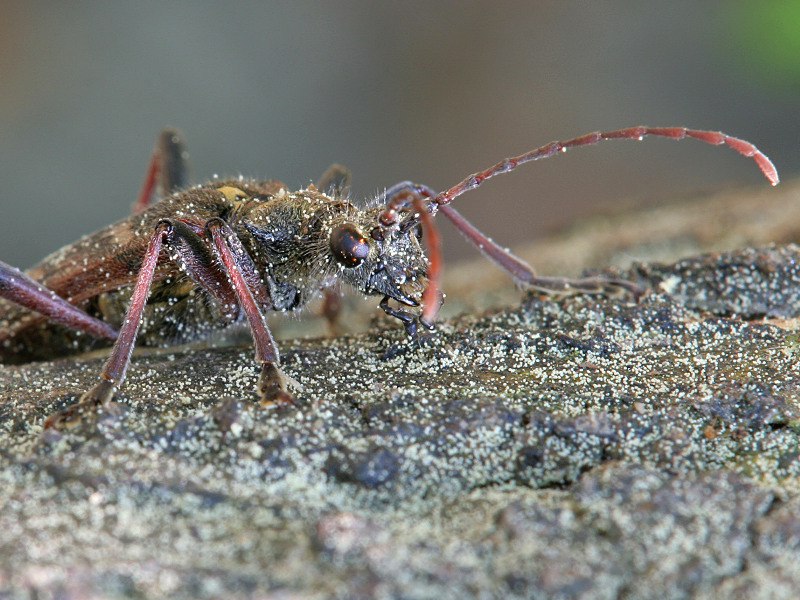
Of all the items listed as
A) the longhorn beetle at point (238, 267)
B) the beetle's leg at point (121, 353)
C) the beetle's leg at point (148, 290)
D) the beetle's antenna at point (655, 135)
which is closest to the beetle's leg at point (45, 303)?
the longhorn beetle at point (238, 267)

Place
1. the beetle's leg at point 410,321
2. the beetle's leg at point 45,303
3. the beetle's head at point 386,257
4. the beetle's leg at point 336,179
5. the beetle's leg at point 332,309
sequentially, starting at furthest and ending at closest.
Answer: the beetle's leg at point 332,309, the beetle's leg at point 336,179, the beetle's leg at point 45,303, the beetle's head at point 386,257, the beetle's leg at point 410,321

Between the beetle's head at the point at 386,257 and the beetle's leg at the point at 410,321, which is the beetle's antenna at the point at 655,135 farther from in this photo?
the beetle's leg at the point at 410,321

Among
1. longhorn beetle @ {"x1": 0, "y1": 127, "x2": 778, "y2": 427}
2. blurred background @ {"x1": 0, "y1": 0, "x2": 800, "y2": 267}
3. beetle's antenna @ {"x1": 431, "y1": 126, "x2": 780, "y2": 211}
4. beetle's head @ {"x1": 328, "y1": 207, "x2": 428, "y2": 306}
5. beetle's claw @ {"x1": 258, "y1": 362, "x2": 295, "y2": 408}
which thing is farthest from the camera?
blurred background @ {"x1": 0, "y1": 0, "x2": 800, "y2": 267}

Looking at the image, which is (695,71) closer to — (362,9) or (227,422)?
(362,9)

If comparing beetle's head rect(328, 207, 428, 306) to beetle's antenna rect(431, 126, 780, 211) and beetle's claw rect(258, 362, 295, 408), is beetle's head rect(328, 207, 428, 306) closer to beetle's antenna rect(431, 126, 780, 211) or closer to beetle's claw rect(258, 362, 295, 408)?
beetle's antenna rect(431, 126, 780, 211)

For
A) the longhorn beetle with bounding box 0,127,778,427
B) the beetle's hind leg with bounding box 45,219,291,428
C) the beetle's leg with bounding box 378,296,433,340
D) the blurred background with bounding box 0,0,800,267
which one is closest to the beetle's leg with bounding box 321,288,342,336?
the longhorn beetle with bounding box 0,127,778,427

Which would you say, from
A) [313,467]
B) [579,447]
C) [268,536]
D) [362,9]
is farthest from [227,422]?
[362,9]
